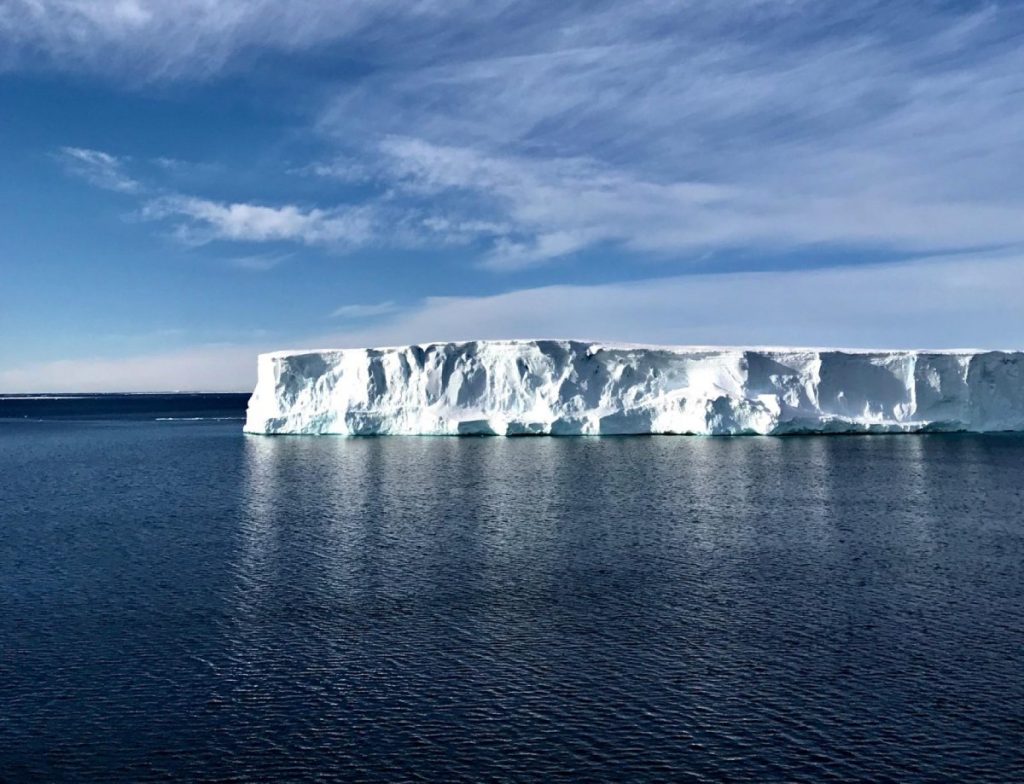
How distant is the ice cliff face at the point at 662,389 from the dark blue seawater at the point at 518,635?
58.8ft

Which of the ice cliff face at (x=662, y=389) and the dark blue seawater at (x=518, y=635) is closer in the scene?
the dark blue seawater at (x=518, y=635)

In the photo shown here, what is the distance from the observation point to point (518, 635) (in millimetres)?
12820

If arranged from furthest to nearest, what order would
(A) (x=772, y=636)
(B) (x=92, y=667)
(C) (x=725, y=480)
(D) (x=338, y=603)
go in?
(C) (x=725, y=480) → (D) (x=338, y=603) → (A) (x=772, y=636) → (B) (x=92, y=667)

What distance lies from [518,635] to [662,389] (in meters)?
34.1

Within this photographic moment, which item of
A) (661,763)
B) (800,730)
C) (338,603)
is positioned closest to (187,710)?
(338,603)

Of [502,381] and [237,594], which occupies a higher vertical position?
[502,381]

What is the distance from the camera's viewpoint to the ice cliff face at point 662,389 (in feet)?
147

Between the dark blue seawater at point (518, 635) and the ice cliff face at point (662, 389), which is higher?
the ice cliff face at point (662, 389)

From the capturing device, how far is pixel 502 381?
150 feet

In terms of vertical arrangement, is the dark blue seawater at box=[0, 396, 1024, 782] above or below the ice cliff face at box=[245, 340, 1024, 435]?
below

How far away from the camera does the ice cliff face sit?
44906 mm

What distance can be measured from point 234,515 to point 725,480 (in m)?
15.7

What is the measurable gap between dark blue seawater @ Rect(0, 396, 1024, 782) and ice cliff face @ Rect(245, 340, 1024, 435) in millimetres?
17918

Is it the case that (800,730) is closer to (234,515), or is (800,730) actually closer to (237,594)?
(237,594)
